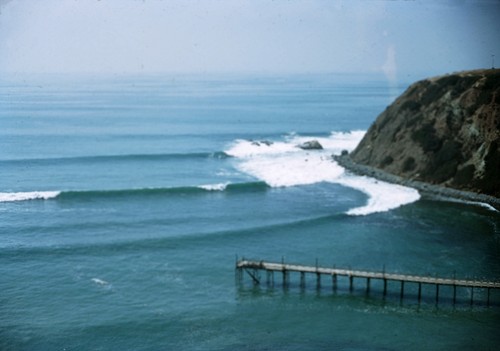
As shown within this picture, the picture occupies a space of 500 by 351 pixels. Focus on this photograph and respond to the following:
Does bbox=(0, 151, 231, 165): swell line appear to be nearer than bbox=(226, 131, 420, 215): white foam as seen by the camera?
No

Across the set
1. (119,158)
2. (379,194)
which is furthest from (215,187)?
(119,158)

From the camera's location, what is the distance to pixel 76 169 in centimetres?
9175

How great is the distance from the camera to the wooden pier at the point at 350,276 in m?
47.8

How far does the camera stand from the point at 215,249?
190 ft

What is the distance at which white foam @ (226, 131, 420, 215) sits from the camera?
2958 inches

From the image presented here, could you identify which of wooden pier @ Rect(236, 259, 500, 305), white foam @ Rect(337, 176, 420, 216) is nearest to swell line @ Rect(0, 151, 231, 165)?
white foam @ Rect(337, 176, 420, 216)

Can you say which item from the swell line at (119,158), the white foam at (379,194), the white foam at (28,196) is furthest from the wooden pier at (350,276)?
the swell line at (119,158)

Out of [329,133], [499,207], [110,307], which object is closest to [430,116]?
[499,207]

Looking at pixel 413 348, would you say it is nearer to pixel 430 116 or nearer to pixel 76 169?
pixel 430 116

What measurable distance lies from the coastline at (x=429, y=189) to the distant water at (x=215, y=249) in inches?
72.3

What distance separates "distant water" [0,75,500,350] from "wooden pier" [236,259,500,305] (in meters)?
0.77

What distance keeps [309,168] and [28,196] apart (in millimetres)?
40208

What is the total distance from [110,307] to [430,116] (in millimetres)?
59253

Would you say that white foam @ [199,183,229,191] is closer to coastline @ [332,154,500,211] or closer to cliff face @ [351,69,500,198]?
coastline @ [332,154,500,211]
